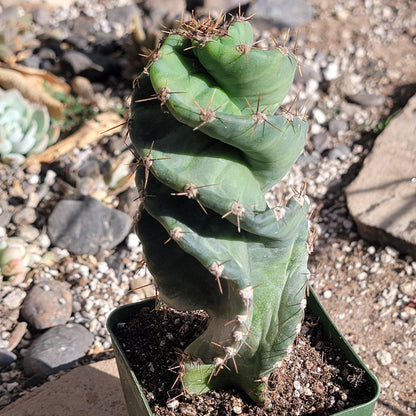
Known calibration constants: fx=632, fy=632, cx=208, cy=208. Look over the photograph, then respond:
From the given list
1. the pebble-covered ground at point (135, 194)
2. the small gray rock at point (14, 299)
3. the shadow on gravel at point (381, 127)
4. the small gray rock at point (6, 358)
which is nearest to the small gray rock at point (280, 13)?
the pebble-covered ground at point (135, 194)

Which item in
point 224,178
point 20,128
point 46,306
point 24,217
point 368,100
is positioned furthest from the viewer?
point 368,100

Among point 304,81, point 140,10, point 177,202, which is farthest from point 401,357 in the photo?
point 140,10

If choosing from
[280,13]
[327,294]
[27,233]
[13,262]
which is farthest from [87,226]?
[280,13]

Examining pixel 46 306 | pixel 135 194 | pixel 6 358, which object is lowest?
pixel 6 358

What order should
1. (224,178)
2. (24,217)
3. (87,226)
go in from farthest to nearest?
(24,217) < (87,226) < (224,178)

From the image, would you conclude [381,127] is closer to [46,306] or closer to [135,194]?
[135,194]

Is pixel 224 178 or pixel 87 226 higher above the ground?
pixel 224 178

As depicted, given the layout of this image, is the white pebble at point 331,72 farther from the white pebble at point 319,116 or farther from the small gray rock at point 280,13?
the small gray rock at point 280,13
